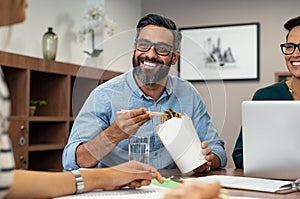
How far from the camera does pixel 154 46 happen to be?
1.58 meters

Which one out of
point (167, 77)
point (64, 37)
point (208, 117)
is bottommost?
point (208, 117)

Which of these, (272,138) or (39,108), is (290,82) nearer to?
(272,138)

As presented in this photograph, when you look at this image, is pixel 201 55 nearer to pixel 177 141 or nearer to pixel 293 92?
pixel 177 141

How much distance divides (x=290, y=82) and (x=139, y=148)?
116 centimetres

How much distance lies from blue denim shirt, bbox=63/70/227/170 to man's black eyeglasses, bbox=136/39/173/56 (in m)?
0.14

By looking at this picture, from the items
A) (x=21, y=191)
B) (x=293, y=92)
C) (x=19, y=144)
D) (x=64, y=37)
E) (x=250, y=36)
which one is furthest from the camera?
(x=250, y=36)

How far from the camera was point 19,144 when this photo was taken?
3297 millimetres

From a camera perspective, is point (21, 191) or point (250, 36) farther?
point (250, 36)

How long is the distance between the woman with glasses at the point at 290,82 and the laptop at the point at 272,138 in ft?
1.46

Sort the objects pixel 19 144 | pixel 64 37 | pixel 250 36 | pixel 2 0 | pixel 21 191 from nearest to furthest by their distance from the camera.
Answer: pixel 2 0 < pixel 21 191 < pixel 19 144 < pixel 64 37 < pixel 250 36

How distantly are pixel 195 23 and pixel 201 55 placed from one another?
3.16 metres

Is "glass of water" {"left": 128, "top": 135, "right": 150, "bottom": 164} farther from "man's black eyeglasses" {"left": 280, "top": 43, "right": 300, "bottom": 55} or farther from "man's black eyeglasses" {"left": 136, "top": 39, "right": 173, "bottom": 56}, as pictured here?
"man's black eyeglasses" {"left": 280, "top": 43, "right": 300, "bottom": 55}

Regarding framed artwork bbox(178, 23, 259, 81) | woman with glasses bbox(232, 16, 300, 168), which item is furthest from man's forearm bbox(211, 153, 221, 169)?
framed artwork bbox(178, 23, 259, 81)

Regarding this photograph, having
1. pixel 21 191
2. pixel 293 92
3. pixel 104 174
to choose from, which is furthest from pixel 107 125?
pixel 293 92
